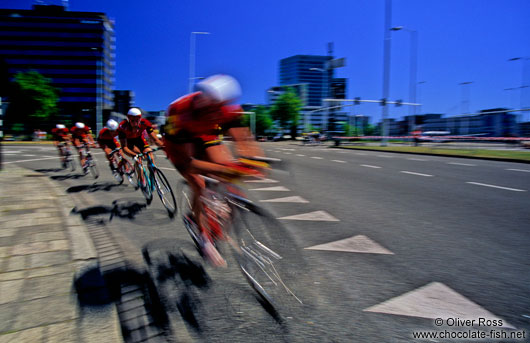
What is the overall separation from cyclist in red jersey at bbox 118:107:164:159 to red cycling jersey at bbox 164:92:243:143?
3.67 meters

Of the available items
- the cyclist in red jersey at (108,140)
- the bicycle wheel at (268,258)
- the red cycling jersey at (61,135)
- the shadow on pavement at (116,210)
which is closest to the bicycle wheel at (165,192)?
the shadow on pavement at (116,210)

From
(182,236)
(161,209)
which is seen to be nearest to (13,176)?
(161,209)

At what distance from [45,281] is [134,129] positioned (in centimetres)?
522

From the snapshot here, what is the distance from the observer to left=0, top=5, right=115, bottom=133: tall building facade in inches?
4392

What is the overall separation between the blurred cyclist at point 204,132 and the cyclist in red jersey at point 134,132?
346 cm

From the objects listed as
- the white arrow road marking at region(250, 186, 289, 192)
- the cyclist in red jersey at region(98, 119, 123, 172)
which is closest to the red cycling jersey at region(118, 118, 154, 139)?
the cyclist in red jersey at region(98, 119, 123, 172)

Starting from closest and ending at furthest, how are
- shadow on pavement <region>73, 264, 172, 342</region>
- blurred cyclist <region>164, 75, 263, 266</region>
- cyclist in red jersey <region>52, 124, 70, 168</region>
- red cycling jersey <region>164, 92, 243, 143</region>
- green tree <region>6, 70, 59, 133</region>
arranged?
1. shadow on pavement <region>73, 264, 172, 342</region>
2. blurred cyclist <region>164, 75, 263, 266</region>
3. red cycling jersey <region>164, 92, 243, 143</region>
4. cyclist in red jersey <region>52, 124, 70, 168</region>
5. green tree <region>6, 70, 59, 133</region>

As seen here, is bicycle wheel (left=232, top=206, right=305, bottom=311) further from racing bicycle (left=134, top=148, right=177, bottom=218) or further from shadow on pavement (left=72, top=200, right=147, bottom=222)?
shadow on pavement (left=72, top=200, right=147, bottom=222)

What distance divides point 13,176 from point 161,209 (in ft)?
20.0

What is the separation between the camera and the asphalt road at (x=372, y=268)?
2363mm

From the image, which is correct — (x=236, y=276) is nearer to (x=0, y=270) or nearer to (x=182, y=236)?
(x=182, y=236)

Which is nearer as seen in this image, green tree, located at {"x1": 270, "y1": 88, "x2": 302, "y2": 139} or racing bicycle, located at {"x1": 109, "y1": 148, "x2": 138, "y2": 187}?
racing bicycle, located at {"x1": 109, "y1": 148, "x2": 138, "y2": 187}

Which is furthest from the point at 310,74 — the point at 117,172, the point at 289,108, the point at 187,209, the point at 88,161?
the point at 187,209

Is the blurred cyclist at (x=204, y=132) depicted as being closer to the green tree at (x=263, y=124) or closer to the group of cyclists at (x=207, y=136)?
the group of cyclists at (x=207, y=136)
